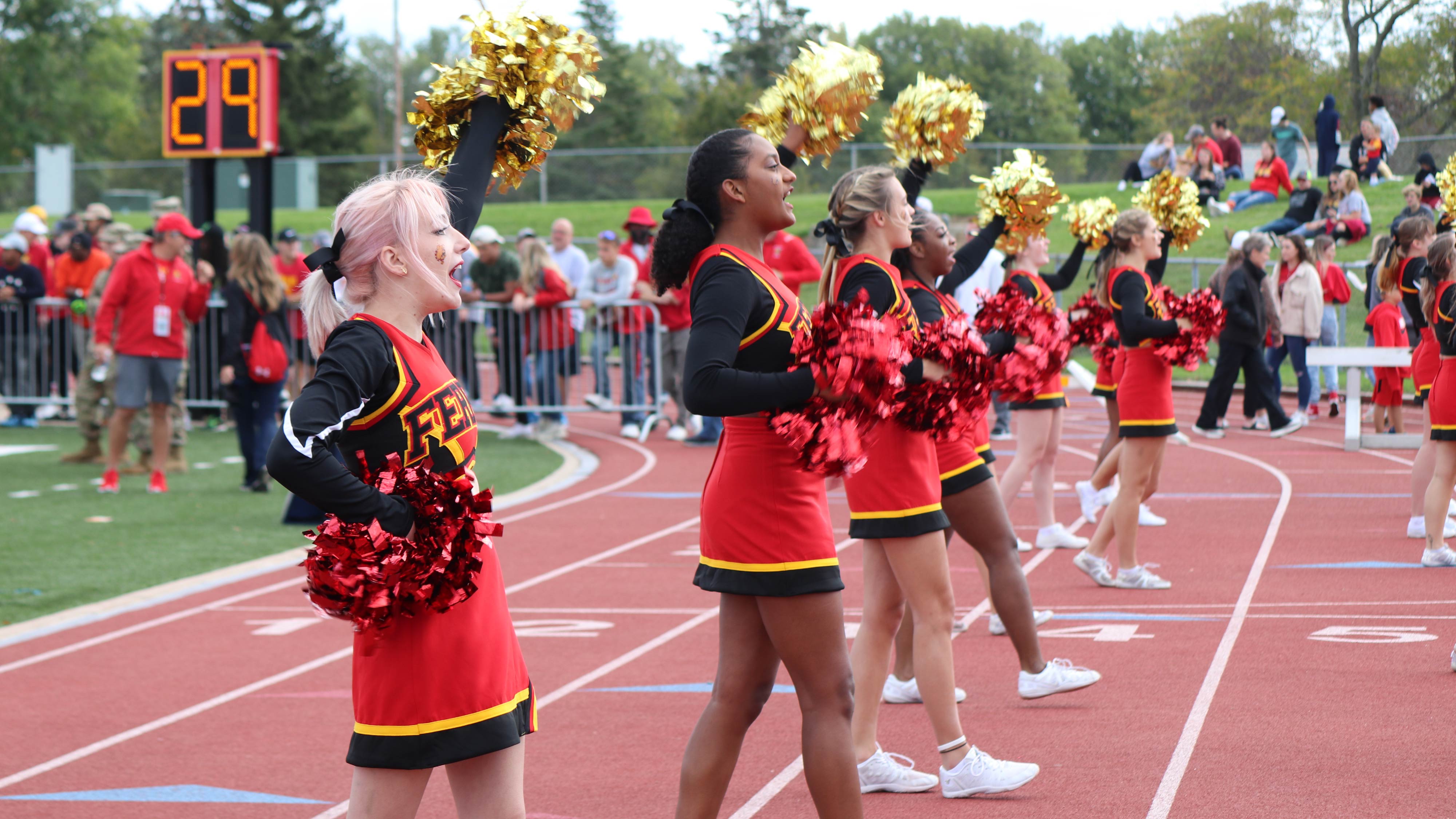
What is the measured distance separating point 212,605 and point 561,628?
2018 mm

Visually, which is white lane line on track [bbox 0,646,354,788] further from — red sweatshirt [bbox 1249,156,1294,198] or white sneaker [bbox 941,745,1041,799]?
red sweatshirt [bbox 1249,156,1294,198]

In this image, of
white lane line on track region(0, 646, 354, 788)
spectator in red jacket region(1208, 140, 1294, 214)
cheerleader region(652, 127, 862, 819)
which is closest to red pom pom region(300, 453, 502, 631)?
cheerleader region(652, 127, 862, 819)

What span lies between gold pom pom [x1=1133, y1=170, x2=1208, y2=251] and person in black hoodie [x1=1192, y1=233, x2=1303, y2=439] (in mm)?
6629

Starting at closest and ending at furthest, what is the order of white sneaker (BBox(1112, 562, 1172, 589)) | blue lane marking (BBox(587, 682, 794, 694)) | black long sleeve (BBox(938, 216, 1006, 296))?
1. black long sleeve (BBox(938, 216, 1006, 296))
2. blue lane marking (BBox(587, 682, 794, 694))
3. white sneaker (BBox(1112, 562, 1172, 589))

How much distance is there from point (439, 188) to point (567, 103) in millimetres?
472

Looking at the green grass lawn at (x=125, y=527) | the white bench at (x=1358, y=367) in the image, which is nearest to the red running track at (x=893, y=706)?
the green grass lawn at (x=125, y=527)

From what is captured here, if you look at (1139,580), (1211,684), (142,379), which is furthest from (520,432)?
(1211,684)

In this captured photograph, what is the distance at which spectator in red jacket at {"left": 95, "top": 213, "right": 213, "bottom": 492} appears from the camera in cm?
1099

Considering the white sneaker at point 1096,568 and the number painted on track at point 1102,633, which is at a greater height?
the white sneaker at point 1096,568

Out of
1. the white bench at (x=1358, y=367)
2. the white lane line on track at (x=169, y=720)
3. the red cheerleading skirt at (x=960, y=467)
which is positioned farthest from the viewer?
the white bench at (x=1358, y=367)

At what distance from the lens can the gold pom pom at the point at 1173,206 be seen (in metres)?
8.09

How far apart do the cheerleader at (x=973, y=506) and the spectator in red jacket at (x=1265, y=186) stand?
21275mm

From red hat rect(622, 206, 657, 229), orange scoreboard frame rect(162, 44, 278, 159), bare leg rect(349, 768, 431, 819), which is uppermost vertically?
orange scoreboard frame rect(162, 44, 278, 159)

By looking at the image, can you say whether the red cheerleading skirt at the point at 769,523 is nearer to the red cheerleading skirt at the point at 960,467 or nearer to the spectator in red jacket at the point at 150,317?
the red cheerleading skirt at the point at 960,467
